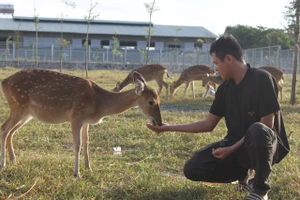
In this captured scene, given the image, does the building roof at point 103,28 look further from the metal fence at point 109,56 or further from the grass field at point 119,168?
the grass field at point 119,168

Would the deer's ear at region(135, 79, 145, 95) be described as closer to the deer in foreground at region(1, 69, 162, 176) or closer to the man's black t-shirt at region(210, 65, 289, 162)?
the deer in foreground at region(1, 69, 162, 176)

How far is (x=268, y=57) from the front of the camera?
1141 inches

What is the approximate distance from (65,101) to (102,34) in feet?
135

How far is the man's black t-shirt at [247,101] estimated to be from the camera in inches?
170

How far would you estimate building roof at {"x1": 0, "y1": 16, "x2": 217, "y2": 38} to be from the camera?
45.3m

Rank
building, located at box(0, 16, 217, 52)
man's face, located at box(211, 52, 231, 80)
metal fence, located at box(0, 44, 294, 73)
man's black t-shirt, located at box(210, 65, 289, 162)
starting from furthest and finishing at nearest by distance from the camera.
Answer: building, located at box(0, 16, 217, 52) < metal fence, located at box(0, 44, 294, 73) < man's face, located at box(211, 52, 231, 80) < man's black t-shirt, located at box(210, 65, 289, 162)

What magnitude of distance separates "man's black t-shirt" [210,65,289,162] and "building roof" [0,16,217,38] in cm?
3987

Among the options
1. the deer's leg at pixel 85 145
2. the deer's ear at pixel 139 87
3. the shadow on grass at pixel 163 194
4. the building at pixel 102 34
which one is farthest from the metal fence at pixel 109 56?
the shadow on grass at pixel 163 194

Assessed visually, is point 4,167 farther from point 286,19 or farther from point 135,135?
point 286,19

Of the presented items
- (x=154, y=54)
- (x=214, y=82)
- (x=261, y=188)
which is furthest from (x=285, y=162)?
(x=154, y=54)

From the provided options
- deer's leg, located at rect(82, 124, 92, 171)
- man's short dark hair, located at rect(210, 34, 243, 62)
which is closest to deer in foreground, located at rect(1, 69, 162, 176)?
deer's leg, located at rect(82, 124, 92, 171)

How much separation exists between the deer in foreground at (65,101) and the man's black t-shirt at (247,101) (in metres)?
1.44

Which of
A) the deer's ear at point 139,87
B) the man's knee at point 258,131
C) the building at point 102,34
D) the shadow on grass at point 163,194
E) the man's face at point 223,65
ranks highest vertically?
the building at point 102,34

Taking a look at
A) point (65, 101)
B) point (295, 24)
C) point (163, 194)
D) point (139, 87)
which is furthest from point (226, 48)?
point (295, 24)
